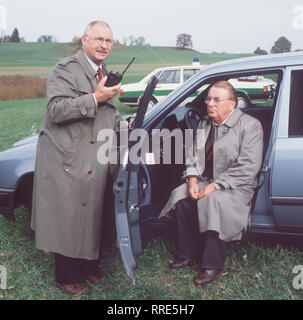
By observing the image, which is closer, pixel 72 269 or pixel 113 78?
pixel 113 78

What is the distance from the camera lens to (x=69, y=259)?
2.94 metres

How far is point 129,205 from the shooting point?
8.25 ft

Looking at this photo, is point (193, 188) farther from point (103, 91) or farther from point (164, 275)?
point (103, 91)

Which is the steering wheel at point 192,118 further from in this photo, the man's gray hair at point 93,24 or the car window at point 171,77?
the car window at point 171,77

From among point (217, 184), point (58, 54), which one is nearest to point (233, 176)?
point (217, 184)

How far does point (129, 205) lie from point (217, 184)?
0.83 m

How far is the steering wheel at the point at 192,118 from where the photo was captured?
3.58m

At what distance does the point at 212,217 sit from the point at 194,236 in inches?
15.0

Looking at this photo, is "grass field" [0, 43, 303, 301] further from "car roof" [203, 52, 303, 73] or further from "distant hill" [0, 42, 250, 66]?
"distant hill" [0, 42, 250, 66]

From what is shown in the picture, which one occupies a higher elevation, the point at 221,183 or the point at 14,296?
the point at 221,183

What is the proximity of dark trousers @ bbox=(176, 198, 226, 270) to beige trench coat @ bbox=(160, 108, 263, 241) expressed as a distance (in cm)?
12

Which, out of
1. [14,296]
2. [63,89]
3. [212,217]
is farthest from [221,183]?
[14,296]

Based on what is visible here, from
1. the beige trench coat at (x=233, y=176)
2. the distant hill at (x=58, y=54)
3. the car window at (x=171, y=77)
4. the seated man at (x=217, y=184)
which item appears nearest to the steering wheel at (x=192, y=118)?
the seated man at (x=217, y=184)

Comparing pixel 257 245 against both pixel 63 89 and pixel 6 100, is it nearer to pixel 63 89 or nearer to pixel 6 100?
pixel 63 89
